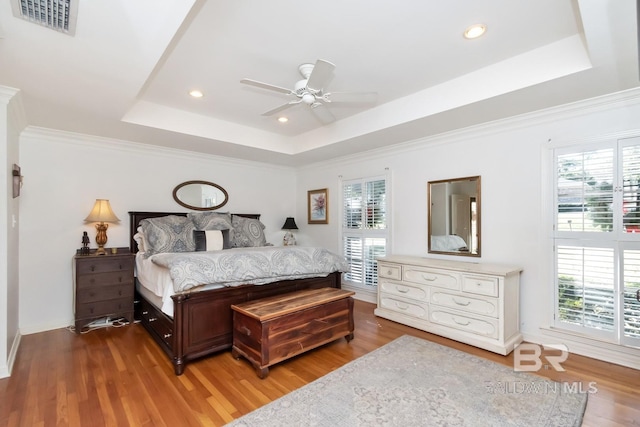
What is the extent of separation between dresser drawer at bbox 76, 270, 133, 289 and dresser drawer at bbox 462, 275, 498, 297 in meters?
3.81

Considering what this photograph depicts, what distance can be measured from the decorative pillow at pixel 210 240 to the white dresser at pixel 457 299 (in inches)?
83.5

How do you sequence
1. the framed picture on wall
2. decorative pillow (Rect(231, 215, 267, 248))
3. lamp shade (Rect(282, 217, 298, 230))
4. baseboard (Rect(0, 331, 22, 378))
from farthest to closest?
lamp shade (Rect(282, 217, 298, 230)) < the framed picture on wall < decorative pillow (Rect(231, 215, 267, 248)) < baseboard (Rect(0, 331, 22, 378))

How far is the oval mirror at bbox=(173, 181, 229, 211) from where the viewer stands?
14.8ft

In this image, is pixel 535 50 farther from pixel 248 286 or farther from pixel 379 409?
pixel 248 286

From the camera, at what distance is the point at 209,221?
4141 mm

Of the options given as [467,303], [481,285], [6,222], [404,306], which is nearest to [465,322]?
[467,303]

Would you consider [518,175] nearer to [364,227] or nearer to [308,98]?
[364,227]

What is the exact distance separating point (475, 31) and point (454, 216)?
6.88ft

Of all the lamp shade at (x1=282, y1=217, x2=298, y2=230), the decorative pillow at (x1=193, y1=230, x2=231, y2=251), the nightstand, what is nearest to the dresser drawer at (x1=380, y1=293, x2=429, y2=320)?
the decorative pillow at (x1=193, y1=230, x2=231, y2=251)

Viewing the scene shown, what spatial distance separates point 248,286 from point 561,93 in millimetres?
3334

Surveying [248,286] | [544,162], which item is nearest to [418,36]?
[544,162]

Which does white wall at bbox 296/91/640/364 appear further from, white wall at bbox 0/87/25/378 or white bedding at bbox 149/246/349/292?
white wall at bbox 0/87/25/378

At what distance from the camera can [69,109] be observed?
2873 millimetres

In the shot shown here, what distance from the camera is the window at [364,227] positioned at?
4.46 m
